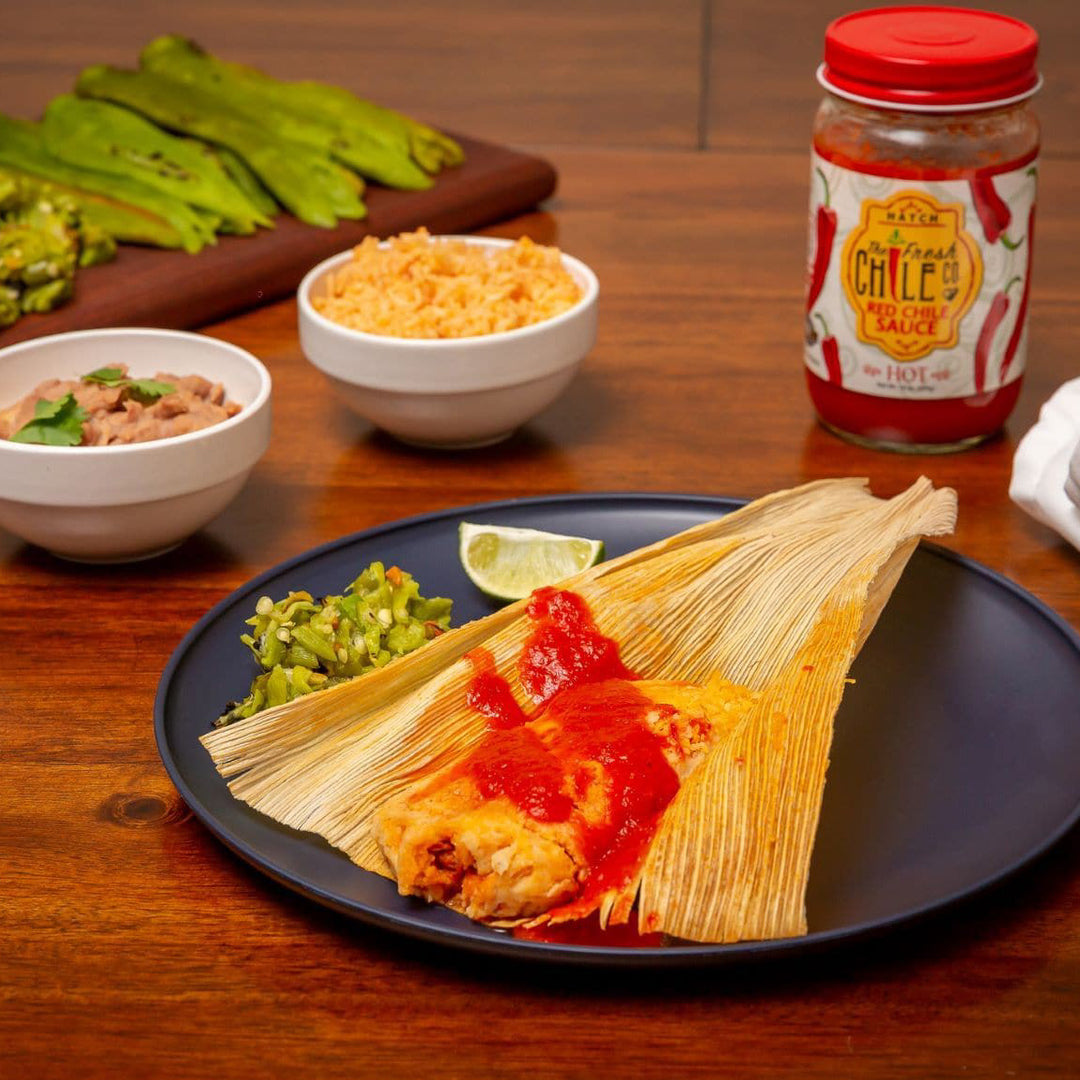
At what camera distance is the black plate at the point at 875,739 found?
106 cm

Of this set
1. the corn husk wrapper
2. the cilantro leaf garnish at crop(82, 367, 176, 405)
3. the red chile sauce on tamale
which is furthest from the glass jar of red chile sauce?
the cilantro leaf garnish at crop(82, 367, 176, 405)

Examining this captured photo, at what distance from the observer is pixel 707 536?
4.89 ft

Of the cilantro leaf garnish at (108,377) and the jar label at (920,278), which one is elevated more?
the jar label at (920,278)

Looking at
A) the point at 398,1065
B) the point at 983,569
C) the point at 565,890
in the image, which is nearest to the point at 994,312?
the point at 983,569

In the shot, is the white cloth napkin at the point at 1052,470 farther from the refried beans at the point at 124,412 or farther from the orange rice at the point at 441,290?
the refried beans at the point at 124,412

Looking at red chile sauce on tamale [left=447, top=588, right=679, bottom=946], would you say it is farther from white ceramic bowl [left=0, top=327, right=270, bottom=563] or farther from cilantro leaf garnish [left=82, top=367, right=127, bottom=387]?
cilantro leaf garnish [left=82, top=367, right=127, bottom=387]

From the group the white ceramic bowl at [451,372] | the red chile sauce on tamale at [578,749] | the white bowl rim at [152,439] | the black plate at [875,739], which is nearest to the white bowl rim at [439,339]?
the white ceramic bowl at [451,372]

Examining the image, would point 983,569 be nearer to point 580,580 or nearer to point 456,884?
point 580,580

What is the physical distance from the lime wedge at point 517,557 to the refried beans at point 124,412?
11.7 inches

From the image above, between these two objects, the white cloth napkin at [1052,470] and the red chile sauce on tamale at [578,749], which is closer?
the red chile sauce on tamale at [578,749]

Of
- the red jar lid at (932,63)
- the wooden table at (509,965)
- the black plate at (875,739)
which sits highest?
the red jar lid at (932,63)

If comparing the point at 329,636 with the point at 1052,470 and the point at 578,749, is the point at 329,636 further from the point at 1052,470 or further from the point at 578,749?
the point at 1052,470

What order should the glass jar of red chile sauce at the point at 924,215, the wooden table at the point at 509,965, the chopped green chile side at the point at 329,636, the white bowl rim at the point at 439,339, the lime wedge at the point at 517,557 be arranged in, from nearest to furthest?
1. the wooden table at the point at 509,965
2. the chopped green chile side at the point at 329,636
3. the lime wedge at the point at 517,557
4. the glass jar of red chile sauce at the point at 924,215
5. the white bowl rim at the point at 439,339

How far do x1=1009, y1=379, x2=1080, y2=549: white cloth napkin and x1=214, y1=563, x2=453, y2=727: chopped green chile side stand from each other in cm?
61
